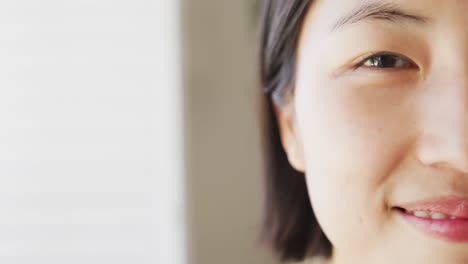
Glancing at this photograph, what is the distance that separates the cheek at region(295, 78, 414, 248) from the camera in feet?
2.20

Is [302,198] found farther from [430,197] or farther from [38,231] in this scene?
[38,231]

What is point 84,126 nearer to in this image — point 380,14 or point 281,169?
point 281,169

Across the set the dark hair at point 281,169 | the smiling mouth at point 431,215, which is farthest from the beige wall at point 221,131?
the smiling mouth at point 431,215

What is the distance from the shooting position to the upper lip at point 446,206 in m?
0.64

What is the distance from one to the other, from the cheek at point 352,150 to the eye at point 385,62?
0.03 m

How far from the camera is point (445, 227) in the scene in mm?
658

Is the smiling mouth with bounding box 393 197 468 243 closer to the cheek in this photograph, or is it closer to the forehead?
the cheek

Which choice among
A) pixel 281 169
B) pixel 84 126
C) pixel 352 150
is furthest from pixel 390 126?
pixel 84 126

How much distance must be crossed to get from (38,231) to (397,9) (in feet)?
3.48

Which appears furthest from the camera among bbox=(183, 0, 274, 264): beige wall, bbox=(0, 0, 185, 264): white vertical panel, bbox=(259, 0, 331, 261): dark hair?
bbox=(183, 0, 274, 264): beige wall

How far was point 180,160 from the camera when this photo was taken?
1516 millimetres

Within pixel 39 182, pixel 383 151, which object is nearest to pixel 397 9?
pixel 383 151

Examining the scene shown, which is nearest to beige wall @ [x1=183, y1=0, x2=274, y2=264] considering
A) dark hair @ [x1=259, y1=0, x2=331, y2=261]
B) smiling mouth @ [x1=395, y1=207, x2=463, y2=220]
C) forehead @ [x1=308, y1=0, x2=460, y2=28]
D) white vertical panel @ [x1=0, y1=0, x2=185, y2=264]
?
white vertical panel @ [x1=0, y1=0, x2=185, y2=264]

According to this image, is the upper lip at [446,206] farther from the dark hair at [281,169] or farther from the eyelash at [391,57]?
the dark hair at [281,169]
